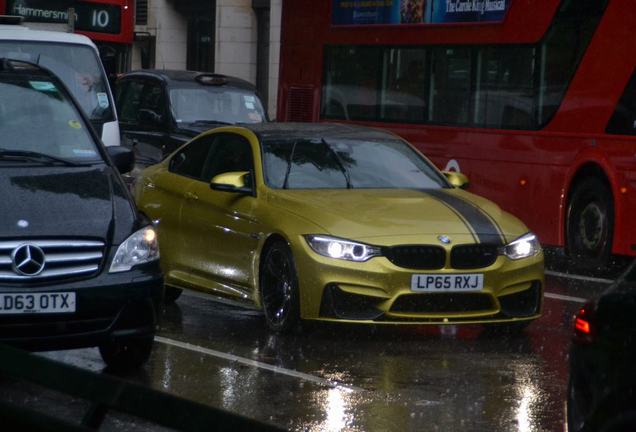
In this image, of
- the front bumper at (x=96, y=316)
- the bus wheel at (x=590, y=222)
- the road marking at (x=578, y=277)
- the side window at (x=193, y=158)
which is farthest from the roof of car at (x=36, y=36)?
the front bumper at (x=96, y=316)

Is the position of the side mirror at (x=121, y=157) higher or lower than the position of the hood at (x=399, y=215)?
higher

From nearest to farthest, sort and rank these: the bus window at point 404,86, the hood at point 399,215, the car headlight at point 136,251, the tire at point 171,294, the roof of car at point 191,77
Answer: the car headlight at point 136,251 → the hood at point 399,215 → the tire at point 171,294 → the bus window at point 404,86 → the roof of car at point 191,77

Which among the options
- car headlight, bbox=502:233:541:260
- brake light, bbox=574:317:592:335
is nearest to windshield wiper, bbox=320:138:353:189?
car headlight, bbox=502:233:541:260

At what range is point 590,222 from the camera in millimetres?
15148

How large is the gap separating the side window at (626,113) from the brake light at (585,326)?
Result: 9.14m

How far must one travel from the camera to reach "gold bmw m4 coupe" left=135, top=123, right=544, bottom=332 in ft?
32.4

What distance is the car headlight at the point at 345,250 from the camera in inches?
388

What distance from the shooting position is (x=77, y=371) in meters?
4.04

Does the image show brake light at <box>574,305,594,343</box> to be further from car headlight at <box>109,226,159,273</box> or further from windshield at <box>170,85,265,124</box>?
windshield at <box>170,85,265,124</box>

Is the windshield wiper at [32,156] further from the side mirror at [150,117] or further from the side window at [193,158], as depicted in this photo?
the side mirror at [150,117]

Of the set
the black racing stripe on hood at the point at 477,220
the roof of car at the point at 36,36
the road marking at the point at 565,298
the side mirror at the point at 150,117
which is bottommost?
the road marking at the point at 565,298

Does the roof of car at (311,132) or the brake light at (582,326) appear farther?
the roof of car at (311,132)

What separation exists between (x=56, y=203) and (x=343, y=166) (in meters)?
3.27

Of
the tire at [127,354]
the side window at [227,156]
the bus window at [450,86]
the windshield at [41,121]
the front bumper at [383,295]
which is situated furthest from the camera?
the bus window at [450,86]
